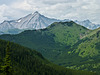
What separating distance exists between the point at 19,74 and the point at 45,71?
58.3 m

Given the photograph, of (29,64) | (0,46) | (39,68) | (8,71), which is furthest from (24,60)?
(8,71)

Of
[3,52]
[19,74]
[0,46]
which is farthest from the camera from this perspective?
[0,46]

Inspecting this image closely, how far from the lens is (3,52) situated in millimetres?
186500

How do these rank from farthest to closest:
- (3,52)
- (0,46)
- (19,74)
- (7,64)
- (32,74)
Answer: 1. (0,46)
2. (3,52)
3. (32,74)
4. (19,74)
5. (7,64)

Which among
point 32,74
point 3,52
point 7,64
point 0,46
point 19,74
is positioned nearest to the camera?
point 7,64

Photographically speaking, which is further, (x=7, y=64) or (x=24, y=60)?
(x=24, y=60)

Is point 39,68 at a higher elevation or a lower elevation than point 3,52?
lower

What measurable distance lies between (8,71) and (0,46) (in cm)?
17180

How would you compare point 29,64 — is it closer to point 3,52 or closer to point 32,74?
point 32,74

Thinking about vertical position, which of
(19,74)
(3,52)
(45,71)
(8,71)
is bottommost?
(45,71)

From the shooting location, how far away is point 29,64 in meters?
193

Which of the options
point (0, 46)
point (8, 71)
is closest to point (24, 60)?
point (0, 46)

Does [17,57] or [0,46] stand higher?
[0,46]

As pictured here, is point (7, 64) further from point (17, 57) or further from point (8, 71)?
point (17, 57)
